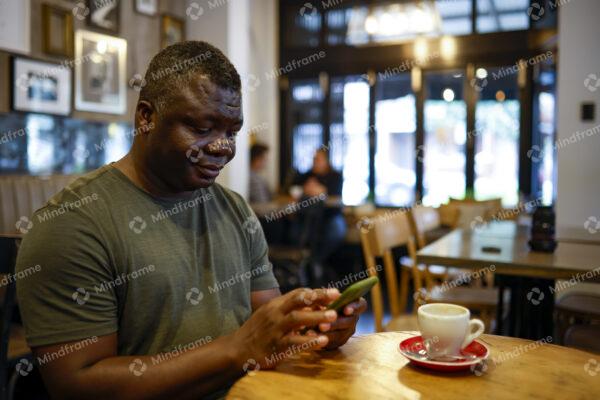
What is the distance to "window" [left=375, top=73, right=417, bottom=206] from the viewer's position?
630 cm

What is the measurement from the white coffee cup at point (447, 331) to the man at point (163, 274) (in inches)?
6.3

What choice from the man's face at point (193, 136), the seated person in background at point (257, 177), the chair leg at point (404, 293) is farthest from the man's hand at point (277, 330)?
the seated person in background at point (257, 177)

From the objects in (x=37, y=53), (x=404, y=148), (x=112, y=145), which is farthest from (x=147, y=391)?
(x=404, y=148)

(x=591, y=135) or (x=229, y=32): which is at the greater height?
(x=229, y=32)

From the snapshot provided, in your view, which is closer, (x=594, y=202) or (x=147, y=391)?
(x=147, y=391)

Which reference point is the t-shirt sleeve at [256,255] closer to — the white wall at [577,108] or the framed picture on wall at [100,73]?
the framed picture on wall at [100,73]

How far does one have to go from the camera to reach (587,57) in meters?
4.02

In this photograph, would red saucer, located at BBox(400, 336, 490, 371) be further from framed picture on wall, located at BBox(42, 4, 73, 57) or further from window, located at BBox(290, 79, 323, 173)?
window, located at BBox(290, 79, 323, 173)

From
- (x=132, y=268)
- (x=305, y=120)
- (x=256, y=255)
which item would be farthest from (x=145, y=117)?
(x=305, y=120)

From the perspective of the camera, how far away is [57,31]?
A: 366cm

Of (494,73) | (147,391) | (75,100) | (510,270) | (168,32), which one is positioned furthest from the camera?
(494,73)

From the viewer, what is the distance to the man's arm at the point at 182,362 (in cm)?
97

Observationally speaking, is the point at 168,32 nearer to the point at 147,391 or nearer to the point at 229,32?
the point at 229,32

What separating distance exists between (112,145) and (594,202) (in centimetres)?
370
